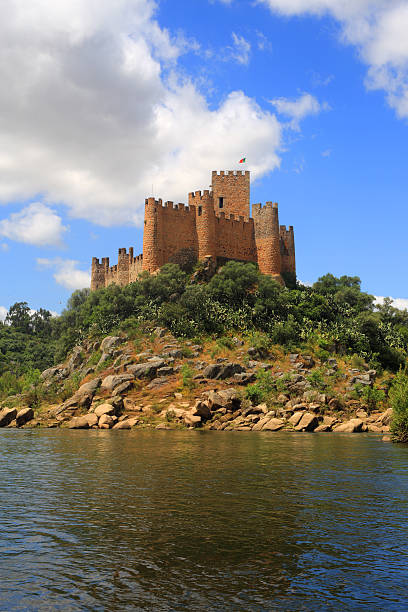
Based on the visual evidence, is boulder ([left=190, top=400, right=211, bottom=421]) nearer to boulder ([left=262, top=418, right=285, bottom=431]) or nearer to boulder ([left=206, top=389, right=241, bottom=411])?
boulder ([left=206, top=389, right=241, bottom=411])

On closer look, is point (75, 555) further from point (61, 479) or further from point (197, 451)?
point (197, 451)

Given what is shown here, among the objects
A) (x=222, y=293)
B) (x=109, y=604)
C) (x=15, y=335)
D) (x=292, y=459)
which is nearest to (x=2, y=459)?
(x=292, y=459)

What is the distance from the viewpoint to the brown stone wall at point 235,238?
181ft

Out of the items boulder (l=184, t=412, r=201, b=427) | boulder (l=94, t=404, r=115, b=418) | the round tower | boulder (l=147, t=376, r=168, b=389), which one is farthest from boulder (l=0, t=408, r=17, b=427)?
the round tower

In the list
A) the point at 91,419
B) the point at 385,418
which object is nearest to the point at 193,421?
the point at 91,419

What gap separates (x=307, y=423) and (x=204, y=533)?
22.3 m

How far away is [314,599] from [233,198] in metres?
54.4

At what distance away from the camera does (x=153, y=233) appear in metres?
51.8

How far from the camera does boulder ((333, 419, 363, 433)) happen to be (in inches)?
1220

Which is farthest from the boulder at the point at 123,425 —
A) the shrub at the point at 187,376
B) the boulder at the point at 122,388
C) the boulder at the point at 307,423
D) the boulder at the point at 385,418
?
the boulder at the point at 385,418

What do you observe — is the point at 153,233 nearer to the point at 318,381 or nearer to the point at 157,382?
the point at 157,382

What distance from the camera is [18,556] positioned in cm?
849

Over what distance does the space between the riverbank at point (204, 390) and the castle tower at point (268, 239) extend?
13152 mm

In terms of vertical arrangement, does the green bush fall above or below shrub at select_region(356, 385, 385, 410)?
above
